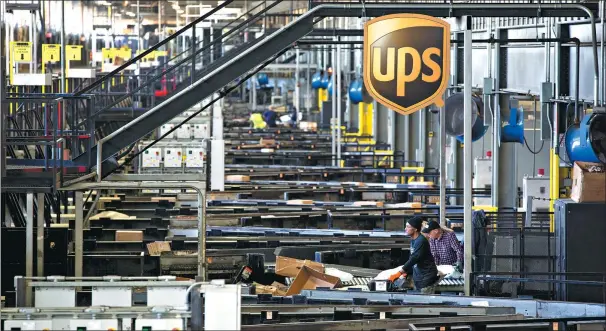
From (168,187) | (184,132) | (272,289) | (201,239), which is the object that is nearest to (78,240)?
(168,187)

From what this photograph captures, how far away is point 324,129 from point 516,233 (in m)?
29.3

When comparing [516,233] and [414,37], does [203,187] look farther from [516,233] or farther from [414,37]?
[516,233]

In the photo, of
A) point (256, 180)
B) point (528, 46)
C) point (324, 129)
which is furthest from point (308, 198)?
point (324, 129)

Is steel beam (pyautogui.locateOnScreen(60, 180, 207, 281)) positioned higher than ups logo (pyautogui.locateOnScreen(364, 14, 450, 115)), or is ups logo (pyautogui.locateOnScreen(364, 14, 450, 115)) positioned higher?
ups logo (pyautogui.locateOnScreen(364, 14, 450, 115))

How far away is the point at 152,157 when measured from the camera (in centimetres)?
2188

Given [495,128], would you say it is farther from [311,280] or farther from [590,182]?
[311,280]

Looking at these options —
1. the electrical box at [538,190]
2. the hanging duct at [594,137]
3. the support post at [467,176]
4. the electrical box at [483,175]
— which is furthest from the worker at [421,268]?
the electrical box at [483,175]

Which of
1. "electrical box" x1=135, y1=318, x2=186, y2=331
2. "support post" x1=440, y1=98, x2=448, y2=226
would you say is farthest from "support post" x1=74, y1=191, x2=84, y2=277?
"electrical box" x1=135, y1=318, x2=186, y2=331

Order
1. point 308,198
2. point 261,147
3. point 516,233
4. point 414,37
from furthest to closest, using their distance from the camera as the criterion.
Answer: point 261,147, point 308,198, point 516,233, point 414,37

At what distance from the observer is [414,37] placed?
12.8 m

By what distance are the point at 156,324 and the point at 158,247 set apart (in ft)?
24.5

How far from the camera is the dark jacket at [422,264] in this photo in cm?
1350

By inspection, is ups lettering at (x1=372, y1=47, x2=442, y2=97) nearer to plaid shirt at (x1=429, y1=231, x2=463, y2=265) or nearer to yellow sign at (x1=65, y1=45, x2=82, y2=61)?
plaid shirt at (x1=429, y1=231, x2=463, y2=265)

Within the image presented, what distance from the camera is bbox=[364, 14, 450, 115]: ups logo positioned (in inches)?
500
